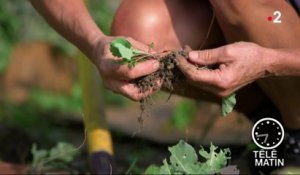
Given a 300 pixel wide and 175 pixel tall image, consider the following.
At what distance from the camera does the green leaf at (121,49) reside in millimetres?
1663

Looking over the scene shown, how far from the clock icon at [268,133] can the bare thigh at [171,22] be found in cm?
12

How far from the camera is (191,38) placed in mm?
2154

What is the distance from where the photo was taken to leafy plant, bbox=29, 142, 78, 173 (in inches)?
87.6

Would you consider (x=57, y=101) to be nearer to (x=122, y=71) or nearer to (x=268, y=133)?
(x=268, y=133)

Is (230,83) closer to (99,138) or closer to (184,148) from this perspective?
(184,148)

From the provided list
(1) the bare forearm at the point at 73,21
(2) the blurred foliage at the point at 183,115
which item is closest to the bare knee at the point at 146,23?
(1) the bare forearm at the point at 73,21

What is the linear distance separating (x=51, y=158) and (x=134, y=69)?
632mm

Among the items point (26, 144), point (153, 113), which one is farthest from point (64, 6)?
point (153, 113)

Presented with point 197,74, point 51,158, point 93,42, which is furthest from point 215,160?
point 51,158

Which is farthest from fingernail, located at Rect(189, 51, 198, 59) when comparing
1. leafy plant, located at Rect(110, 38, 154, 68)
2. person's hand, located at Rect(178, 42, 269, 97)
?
leafy plant, located at Rect(110, 38, 154, 68)

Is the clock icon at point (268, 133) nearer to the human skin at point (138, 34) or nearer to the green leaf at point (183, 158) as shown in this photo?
the human skin at point (138, 34)

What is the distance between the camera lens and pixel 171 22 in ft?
7.09

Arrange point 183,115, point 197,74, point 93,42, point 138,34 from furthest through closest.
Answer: point 183,115, point 138,34, point 93,42, point 197,74

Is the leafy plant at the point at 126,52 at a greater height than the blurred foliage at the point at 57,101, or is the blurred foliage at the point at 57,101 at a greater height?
the leafy plant at the point at 126,52
